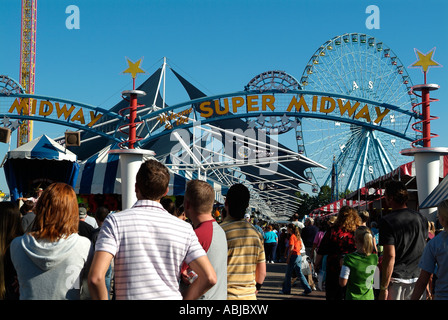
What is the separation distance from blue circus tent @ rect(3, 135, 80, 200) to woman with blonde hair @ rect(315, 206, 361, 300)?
911 centimetres

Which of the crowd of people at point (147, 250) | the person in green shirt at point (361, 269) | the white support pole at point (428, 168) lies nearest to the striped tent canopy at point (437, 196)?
the white support pole at point (428, 168)

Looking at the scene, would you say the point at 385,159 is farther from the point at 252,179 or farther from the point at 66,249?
the point at 66,249

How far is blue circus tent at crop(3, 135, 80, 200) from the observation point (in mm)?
13453

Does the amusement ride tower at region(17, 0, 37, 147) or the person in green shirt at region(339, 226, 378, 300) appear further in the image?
the amusement ride tower at region(17, 0, 37, 147)

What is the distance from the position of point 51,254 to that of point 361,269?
3.25 meters

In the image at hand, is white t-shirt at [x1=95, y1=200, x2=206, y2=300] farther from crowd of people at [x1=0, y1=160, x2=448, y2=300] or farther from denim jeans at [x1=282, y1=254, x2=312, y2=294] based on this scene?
denim jeans at [x1=282, y1=254, x2=312, y2=294]

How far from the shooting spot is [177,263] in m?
2.95

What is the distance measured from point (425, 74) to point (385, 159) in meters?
21.6

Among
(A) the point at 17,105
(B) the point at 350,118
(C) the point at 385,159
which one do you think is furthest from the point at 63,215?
(C) the point at 385,159

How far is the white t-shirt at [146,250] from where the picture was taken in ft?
9.27

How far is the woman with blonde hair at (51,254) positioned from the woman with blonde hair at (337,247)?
3463mm

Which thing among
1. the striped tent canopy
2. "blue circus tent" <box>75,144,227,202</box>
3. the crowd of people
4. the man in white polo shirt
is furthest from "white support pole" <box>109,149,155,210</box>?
the man in white polo shirt

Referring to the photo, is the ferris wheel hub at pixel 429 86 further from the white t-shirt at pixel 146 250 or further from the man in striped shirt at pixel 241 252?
the white t-shirt at pixel 146 250

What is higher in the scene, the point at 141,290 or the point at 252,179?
the point at 252,179
